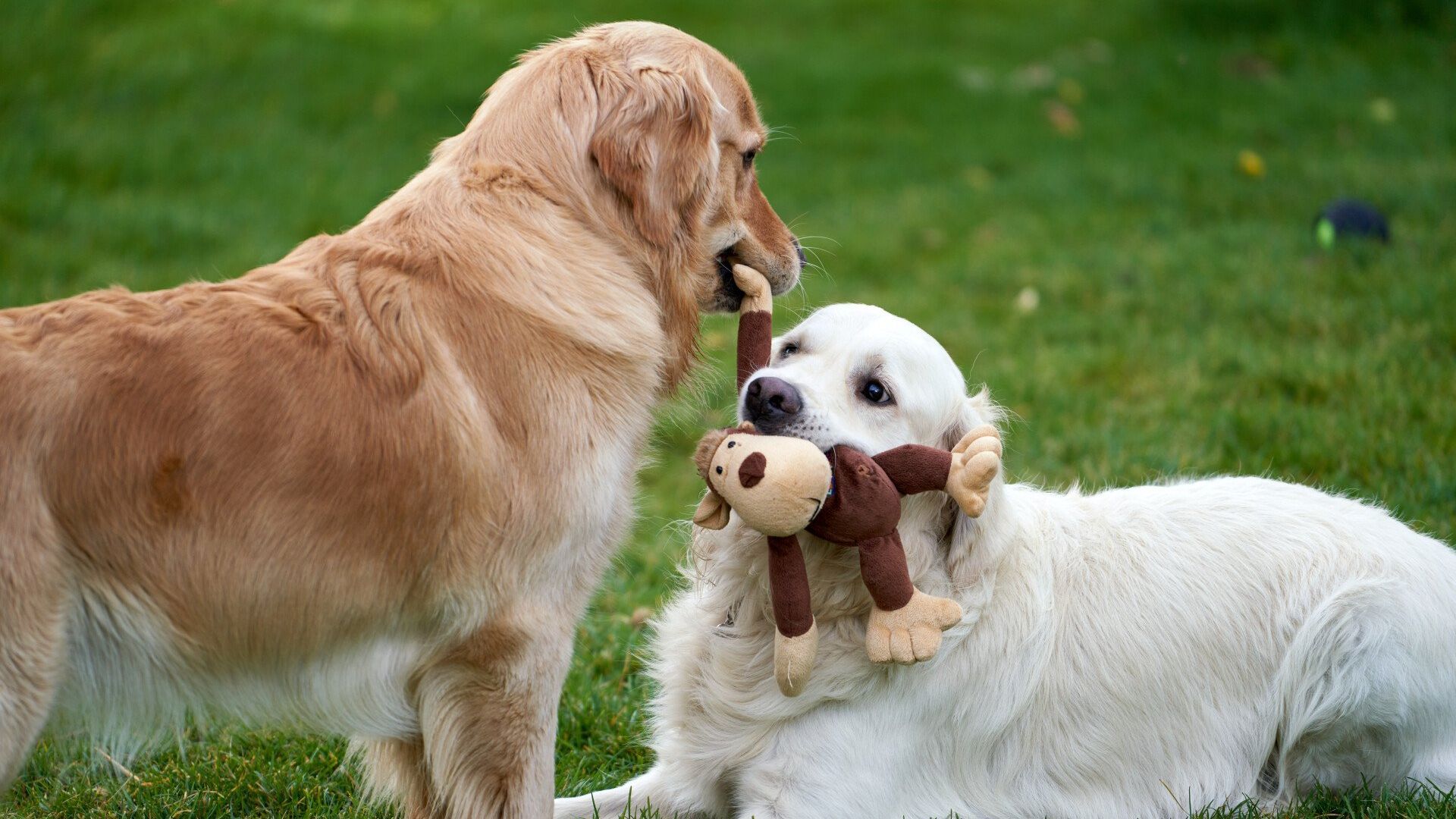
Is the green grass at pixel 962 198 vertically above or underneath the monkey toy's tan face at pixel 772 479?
underneath

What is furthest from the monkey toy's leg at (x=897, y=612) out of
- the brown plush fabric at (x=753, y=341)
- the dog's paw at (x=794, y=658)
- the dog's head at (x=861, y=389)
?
the brown plush fabric at (x=753, y=341)

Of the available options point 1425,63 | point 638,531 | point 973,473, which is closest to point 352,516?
point 973,473

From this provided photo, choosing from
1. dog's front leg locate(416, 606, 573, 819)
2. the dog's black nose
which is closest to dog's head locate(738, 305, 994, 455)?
the dog's black nose

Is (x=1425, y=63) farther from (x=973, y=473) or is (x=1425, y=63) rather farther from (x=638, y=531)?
(x=973, y=473)

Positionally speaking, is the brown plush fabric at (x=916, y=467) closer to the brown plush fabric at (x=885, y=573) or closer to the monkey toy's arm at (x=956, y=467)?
the monkey toy's arm at (x=956, y=467)

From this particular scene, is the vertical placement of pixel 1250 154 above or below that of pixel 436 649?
below

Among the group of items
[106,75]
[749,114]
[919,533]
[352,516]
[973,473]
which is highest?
[749,114]

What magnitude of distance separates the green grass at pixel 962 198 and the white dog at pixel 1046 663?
0.87 feet

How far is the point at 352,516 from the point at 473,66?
899 cm

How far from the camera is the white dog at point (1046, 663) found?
9.23 ft

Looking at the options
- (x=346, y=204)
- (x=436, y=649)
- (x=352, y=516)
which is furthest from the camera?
(x=346, y=204)

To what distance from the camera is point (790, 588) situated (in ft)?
8.64

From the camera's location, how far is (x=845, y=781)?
2.74 meters

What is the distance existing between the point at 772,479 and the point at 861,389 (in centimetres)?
44
